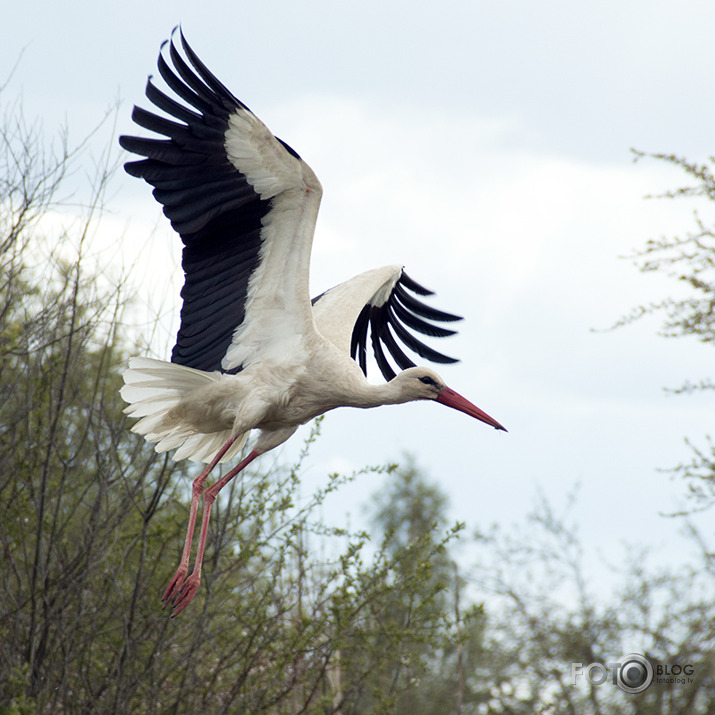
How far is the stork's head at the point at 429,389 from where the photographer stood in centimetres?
623

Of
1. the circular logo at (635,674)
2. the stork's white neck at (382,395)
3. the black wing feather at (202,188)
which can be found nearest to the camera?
the black wing feather at (202,188)

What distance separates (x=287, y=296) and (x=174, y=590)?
1744 mm

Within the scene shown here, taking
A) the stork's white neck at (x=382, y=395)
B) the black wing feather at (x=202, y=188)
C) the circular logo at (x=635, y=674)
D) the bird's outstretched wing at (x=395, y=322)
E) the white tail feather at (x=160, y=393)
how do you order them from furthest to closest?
the circular logo at (x=635, y=674) → the bird's outstretched wing at (x=395, y=322) → the stork's white neck at (x=382, y=395) → the white tail feather at (x=160, y=393) → the black wing feather at (x=202, y=188)

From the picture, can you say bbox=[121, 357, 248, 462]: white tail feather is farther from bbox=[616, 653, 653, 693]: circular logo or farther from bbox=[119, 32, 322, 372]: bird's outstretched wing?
bbox=[616, 653, 653, 693]: circular logo

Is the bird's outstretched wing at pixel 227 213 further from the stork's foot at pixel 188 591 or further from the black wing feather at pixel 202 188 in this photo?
the stork's foot at pixel 188 591

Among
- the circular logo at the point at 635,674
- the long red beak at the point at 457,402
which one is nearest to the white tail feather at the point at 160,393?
the long red beak at the point at 457,402

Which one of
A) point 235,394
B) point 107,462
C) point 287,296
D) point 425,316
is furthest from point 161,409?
point 425,316

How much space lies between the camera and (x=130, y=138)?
5.53 meters

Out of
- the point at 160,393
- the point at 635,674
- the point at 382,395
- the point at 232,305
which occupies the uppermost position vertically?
the point at 232,305

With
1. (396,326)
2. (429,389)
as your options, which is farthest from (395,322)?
(429,389)

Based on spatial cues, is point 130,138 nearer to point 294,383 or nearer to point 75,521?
point 294,383

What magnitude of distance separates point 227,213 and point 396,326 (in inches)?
103

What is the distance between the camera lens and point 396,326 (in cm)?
818

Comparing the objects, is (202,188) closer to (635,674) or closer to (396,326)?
(396,326)
